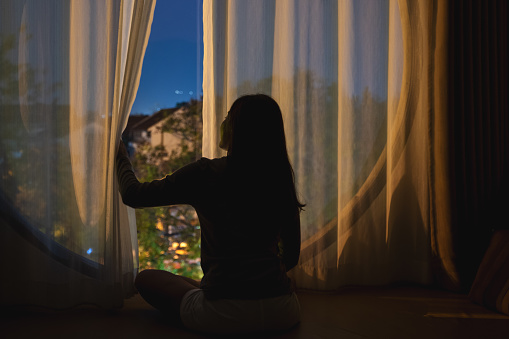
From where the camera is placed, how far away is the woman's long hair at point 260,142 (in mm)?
1374

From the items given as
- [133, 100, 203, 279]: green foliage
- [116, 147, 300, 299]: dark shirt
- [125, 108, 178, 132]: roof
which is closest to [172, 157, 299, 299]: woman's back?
[116, 147, 300, 299]: dark shirt

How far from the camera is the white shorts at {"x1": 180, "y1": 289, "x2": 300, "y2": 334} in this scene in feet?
4.45

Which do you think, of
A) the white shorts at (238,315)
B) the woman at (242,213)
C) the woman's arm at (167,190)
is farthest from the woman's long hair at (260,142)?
the white shorts at (238,315)

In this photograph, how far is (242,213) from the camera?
1378mm

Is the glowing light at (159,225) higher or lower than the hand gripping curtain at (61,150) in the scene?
lower

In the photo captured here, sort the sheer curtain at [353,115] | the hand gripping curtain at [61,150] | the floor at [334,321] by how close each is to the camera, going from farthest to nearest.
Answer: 1. the sheer curtain at [353,115]
2. the hand gripping curtain at [61,150]
3. the floor at [334,321]

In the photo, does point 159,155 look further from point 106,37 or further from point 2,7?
point 2,7

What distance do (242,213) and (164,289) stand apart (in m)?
0.44

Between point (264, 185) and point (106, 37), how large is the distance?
36.3 inches

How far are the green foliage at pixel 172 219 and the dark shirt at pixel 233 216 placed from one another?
0.86 m

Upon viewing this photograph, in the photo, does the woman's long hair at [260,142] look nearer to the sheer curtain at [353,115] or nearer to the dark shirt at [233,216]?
the dark shirt at [233,216]

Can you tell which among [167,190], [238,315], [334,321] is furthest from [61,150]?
[334,321]

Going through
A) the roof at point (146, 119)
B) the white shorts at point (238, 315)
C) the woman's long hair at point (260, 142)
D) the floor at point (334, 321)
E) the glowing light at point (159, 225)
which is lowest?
the floor at point (334, 321)

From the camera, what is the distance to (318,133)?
2021 millimetres
